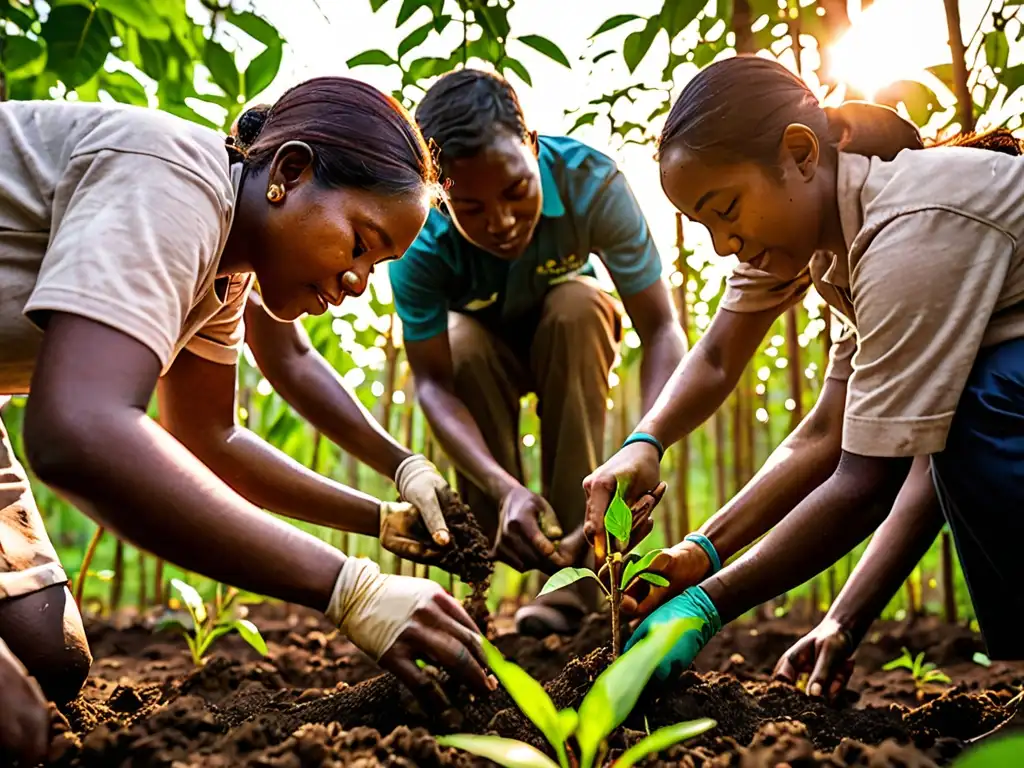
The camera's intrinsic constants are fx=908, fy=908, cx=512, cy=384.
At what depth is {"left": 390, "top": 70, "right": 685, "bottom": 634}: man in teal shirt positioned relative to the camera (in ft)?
7.40

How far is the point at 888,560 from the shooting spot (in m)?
1.64

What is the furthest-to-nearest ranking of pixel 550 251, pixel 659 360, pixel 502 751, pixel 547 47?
pixel 550 251
pixel 659 360
pixel 547 47
pixel 502 751

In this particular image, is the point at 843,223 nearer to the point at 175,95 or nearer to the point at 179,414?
the point at 179,414

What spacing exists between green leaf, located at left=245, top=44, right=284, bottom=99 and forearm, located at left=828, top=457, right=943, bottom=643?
1.48 meters

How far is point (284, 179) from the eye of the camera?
1.32 meters

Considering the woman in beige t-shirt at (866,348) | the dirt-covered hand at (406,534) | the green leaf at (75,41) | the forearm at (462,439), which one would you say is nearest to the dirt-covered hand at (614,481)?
the woman in beige t-shirt at (866,348)

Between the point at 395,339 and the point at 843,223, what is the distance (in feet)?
6.79

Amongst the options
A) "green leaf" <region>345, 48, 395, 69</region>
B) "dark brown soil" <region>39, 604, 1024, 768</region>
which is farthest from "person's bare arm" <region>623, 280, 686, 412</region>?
"green leaf" <region>345, 48, 395, 69</region>

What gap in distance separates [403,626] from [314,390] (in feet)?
3.33

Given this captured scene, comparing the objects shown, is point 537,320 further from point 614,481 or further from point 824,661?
point 824,661

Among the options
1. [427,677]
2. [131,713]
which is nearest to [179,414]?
[131,713]

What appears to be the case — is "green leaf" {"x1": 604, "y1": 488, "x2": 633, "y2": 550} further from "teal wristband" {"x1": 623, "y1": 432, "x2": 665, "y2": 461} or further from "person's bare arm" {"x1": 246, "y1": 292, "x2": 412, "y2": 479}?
"person's bare arm" {"x1": 246, "y1": 292, "x2": 412, "y2": 479}

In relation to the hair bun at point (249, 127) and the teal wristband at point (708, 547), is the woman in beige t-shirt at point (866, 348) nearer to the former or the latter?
the teal wristband at point (708, 547)

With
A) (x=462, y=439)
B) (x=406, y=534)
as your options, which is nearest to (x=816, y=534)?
(x=406, y=534)
